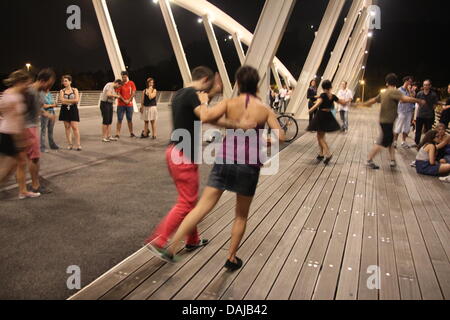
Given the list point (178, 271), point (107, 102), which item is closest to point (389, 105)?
point (178, 271)

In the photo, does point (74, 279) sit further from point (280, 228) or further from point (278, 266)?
point (280, 228)

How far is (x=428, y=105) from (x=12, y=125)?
9516mm

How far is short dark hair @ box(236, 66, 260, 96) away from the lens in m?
2.57

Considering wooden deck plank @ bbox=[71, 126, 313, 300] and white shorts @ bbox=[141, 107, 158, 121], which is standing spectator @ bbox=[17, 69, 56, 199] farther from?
white shorts @ bbox=[141, 107, 158, 121]

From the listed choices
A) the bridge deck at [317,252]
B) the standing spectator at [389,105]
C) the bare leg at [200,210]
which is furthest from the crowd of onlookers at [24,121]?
the standing spectator at [389,105]

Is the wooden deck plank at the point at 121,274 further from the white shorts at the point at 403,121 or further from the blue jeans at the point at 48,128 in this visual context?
the white shorts at the point at 403,121

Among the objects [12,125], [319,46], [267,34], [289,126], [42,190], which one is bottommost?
→ [42,190]

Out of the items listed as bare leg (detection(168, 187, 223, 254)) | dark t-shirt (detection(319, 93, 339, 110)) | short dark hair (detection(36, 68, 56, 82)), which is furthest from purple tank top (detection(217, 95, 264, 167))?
dark t-shirt (detection(319, 93, 339, 110))

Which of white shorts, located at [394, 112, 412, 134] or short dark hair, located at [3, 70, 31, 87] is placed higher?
short dark hair, located at [3, 70, 31, 87]

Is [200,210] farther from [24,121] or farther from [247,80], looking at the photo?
[24,121]

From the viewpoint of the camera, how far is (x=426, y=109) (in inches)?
368

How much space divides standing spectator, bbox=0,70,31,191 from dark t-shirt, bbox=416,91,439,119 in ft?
30.5

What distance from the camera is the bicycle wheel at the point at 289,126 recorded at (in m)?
10.7

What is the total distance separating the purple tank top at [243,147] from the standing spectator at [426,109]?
27.7 feet
